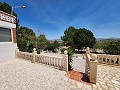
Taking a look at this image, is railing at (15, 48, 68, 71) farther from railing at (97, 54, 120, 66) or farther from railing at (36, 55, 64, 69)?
railing at (97, 54, 120, 66)

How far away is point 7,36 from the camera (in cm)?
793

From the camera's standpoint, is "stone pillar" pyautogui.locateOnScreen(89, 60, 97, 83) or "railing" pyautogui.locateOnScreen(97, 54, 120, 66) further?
"railing" pyautogui.locateOnScreen(97, 54, 120, 66)

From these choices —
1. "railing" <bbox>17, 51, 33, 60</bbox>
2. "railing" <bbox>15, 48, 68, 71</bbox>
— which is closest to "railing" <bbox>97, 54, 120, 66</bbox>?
"railing" <bbox>15, 48, 68, 71</bbox>

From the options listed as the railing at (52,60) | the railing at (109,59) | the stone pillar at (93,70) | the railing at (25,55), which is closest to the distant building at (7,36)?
the railing at (25,55)

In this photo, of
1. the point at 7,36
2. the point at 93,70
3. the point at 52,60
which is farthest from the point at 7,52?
the point at 93,70

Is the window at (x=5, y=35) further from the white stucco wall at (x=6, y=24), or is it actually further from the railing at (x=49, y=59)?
the railing at (x=49, y=59)

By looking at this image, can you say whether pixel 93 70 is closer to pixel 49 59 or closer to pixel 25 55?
pixel 49 59

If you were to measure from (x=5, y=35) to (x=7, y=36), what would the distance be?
227 millimetres

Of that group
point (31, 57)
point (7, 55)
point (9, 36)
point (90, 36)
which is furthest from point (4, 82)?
point (90, 36)

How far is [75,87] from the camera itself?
4.03 m

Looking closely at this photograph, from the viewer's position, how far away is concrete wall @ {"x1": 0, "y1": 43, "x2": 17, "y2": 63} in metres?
7.38

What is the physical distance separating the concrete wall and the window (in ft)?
1.59

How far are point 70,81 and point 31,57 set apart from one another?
14.8ft

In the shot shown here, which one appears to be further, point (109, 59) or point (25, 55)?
point (25, 55)
